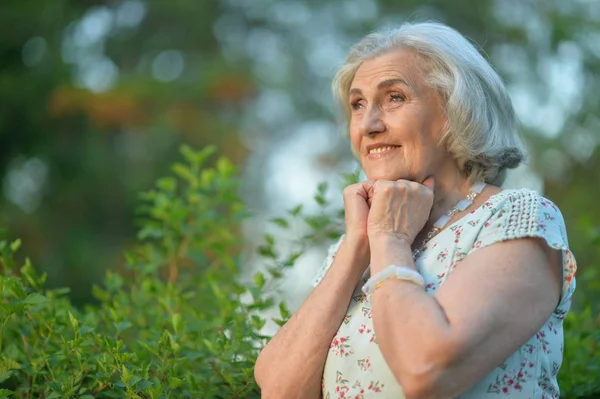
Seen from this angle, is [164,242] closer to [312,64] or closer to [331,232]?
[331,232]

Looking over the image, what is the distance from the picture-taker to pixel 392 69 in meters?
2.77

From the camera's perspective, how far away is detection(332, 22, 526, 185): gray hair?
2.70 meters

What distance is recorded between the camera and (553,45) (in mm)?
9609

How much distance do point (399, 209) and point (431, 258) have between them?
18 centimetres

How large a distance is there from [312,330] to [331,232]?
1.39 m

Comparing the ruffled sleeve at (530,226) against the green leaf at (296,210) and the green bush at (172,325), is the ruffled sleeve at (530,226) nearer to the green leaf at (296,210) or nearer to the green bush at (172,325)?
the green bush at (172,325)

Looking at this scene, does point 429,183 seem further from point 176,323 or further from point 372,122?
point 176,323

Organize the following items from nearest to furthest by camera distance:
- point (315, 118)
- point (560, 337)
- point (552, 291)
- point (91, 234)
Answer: point (552, 291), point (560, 337), point (91, 234), point (315, 118)

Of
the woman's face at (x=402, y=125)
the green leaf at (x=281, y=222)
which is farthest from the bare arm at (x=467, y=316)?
the green leaf at (x=281, y=222)

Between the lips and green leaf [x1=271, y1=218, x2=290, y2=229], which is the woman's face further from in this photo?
green leaf [x1=271, y1=218, x2=290, y2=229]

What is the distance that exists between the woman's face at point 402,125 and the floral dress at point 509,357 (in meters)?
0.28

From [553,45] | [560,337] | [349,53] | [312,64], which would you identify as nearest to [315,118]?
[312,64]

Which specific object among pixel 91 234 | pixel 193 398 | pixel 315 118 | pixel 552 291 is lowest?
pixel 91 234

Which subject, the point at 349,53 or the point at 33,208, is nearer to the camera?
the point at 349,53
